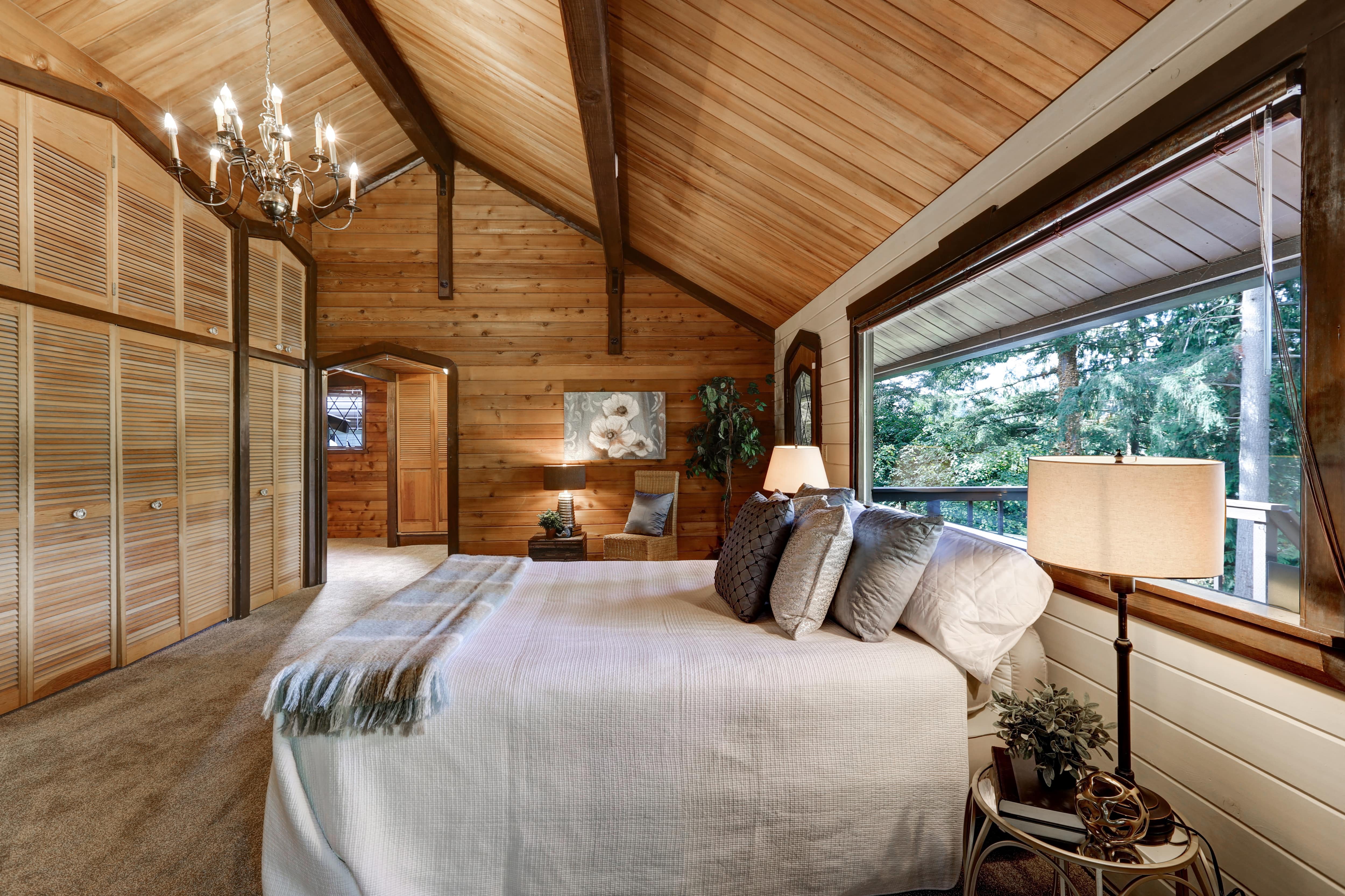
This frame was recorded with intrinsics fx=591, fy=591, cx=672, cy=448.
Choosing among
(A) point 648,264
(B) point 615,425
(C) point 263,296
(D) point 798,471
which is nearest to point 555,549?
(B) point 615,425

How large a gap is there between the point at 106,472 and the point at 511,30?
3.17 metres

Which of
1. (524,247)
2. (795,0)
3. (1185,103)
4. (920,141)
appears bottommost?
(1185,103)

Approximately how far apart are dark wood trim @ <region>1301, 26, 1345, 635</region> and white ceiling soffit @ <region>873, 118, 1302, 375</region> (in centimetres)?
7

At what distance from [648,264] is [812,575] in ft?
13.7

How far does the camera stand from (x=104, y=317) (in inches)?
125

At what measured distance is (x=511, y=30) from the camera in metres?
2.96

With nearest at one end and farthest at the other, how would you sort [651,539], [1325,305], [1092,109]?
[1325,305] < [1092,109] < [651,539]

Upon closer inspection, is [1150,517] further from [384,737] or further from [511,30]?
[511,30]

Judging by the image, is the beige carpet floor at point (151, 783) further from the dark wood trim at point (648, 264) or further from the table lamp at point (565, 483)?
the dark wood trim at point (648, 264)

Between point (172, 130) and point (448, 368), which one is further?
point (448, 368)

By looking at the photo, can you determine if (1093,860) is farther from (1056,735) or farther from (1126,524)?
(1126,524)

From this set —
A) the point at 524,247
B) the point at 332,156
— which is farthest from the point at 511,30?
the point at 524,247

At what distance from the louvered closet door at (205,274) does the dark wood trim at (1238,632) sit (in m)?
4.98

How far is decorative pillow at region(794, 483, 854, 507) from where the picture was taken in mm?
2471
